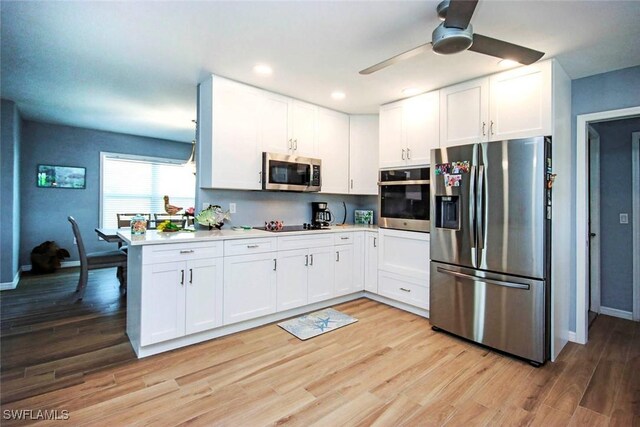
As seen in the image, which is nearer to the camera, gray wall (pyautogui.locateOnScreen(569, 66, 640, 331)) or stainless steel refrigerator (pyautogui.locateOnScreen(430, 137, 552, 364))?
stainless steel refrigerator (pyautogui.locateOnScreen(430, 137, 552, 364))

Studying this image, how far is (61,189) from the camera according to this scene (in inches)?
211

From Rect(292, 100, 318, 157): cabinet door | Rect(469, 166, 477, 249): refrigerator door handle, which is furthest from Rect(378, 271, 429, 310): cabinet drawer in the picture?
Rect(292, 100, 318, 157): cabinet door

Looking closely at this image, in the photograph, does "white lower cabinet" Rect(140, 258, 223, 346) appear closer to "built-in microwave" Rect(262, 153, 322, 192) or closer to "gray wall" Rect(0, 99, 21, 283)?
"built-in microwave" Rect(262, 153, 322, 192)

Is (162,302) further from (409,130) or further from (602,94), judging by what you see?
(602,94)

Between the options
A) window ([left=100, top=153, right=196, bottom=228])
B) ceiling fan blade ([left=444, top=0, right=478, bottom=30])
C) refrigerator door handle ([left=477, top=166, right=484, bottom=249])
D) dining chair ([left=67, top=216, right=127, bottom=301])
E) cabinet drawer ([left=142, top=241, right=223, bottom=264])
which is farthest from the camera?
window ([left=100, top=153, right=196, bottom=228])

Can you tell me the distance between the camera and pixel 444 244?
2893 mm

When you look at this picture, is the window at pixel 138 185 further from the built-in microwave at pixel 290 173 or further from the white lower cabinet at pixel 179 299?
the white lower cabinet at pixel 179 299

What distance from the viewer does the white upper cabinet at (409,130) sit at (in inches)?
128

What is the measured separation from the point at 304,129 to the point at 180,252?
2.08m

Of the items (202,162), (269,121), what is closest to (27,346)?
(202,162)

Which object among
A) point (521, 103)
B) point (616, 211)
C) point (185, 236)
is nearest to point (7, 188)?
point (185, 236)

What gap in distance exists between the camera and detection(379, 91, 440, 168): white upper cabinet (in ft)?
10.7

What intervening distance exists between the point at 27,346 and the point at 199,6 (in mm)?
3015

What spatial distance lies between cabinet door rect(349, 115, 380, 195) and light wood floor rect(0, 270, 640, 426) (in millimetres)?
1915
